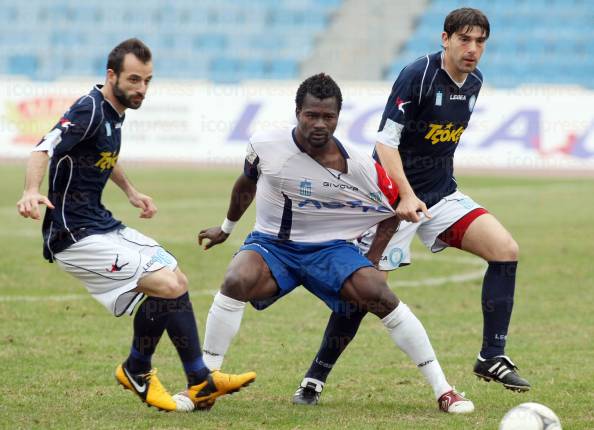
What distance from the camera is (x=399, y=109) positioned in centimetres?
599

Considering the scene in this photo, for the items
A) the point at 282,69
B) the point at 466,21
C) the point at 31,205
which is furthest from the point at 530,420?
the point at 282,69

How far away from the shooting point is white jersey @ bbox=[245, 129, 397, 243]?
570cm

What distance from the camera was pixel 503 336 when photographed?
602 centimetres

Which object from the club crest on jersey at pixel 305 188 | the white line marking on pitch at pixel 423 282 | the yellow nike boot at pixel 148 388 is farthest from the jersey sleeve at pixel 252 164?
the white line marking on pitch at pixel 423 282

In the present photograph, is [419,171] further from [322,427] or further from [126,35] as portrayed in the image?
[126,35]

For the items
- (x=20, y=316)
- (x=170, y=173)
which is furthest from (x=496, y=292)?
(x=170, y=173)

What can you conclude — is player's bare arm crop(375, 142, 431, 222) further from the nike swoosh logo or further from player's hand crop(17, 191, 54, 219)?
player's hand crop(17, 191, 54, 219)

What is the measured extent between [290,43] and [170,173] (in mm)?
9325

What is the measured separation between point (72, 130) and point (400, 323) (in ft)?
6.30

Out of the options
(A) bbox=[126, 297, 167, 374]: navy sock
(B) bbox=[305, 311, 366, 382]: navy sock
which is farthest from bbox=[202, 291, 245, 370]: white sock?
(B) bbox=[305, 311, 366, 382]: navy sock

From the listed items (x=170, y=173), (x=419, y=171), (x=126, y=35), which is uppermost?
(x=419, y=171)

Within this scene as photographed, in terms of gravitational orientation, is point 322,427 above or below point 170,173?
above

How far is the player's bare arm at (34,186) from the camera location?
4992 millimetres

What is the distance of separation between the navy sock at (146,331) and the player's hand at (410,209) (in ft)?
4.28
